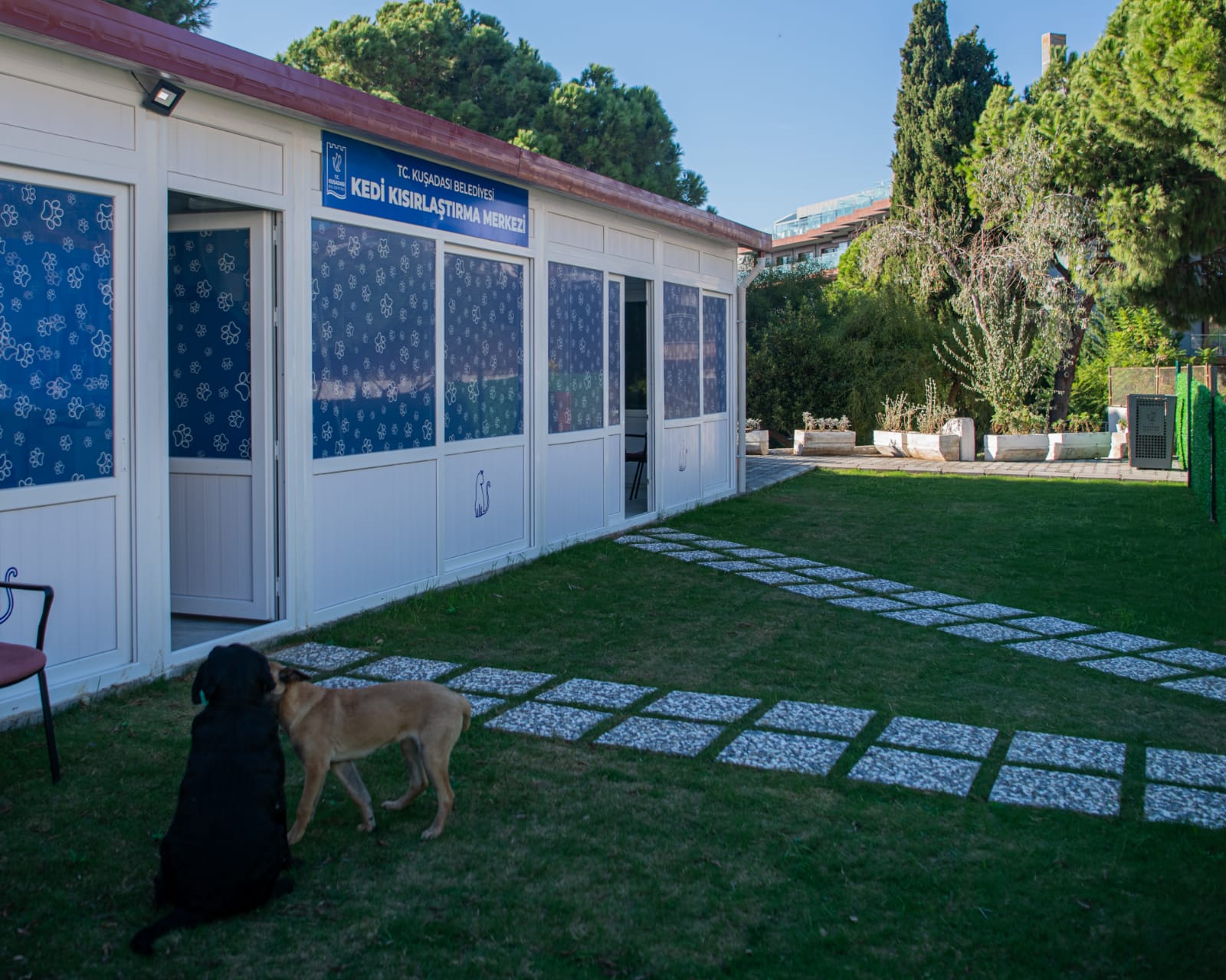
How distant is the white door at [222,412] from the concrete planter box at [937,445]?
600 inches

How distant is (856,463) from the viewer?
19.3 meters

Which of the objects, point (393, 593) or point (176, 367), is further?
point (393, 593)

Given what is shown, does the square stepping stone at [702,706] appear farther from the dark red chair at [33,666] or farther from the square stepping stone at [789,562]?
the square stepping stone at [789,562]

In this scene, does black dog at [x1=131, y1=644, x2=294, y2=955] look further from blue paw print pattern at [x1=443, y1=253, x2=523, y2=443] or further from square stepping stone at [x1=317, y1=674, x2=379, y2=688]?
blue paw print pattern at [x1=443, y1=253, x2=523, y2=443]

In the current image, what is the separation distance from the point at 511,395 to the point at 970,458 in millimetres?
12830

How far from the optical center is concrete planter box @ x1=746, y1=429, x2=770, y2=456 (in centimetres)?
2134

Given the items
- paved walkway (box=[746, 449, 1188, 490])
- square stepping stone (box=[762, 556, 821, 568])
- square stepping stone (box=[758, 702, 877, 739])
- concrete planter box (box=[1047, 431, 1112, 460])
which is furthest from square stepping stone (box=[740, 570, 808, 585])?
concrete planter box (box=[1047, 431, 1112, 460])

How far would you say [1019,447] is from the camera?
65.7ft

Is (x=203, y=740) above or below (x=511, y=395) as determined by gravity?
below

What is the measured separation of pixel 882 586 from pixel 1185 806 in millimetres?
4618

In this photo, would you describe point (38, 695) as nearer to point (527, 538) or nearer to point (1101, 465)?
point (527, 538)

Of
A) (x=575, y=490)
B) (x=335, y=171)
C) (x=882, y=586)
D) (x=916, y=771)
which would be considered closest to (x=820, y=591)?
(x=882, y=586)

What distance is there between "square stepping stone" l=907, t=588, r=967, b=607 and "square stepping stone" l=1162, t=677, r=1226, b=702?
2.16 metres

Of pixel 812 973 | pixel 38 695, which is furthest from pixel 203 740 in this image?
pixel 38 695
